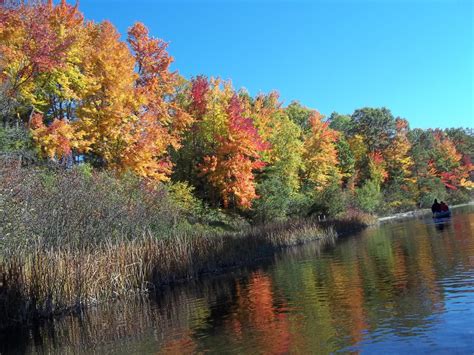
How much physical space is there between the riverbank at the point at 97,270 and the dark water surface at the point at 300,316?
73 cm

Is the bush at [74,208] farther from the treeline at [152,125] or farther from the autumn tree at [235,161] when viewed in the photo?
the autumn tree at [235,161]

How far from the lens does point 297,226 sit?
31016 millimetres

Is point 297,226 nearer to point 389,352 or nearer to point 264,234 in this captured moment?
point 264,234

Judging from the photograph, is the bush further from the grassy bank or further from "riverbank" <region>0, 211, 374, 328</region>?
"riverbank" <region>0, 211, 374, 328</region>

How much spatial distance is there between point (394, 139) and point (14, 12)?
5521 cm

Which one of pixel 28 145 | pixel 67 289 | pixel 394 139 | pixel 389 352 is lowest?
pixel 389 352

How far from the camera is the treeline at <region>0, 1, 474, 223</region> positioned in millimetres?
23844

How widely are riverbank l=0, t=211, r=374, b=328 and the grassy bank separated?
0.02m

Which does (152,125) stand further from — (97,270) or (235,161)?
(97,270)

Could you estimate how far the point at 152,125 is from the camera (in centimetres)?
2914

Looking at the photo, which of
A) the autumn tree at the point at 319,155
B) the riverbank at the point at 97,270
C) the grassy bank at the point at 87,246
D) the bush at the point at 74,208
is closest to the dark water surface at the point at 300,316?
the riverbank at the point at 97,270

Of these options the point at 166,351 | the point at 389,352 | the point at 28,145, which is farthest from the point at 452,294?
the point at 28,145

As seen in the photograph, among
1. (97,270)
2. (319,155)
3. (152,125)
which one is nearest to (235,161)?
(152,125)

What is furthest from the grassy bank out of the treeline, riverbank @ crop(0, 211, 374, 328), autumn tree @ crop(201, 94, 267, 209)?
autumn tree @ crop(201, 94, 267, 209)
